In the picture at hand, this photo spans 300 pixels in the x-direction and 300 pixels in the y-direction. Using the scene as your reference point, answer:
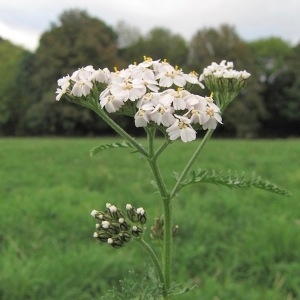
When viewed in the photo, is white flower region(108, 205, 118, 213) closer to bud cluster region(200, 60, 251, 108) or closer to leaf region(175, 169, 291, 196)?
leaf region(175, 169, 291, 196)

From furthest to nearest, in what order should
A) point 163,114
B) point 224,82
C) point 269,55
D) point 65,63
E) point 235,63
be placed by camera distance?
point 269,55
point 235,63
point 65,63
point 224,82
point 163,114

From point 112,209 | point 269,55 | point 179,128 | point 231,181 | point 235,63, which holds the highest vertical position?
point 269,55

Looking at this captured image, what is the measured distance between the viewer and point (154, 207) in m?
8.62

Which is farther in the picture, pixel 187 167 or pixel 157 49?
pixel 157 49

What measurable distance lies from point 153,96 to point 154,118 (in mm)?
93

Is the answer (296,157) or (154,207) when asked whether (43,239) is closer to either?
(154,207)

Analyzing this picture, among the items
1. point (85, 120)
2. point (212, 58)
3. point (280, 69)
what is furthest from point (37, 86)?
→ point (280, 69)

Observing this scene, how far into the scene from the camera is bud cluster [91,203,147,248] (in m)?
1.95

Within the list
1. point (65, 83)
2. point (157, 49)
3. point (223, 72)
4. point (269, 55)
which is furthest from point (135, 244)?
point (269, 55)

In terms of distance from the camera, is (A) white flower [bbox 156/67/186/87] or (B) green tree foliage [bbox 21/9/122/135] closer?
(A) white flower [bbox 156/67/186/87]

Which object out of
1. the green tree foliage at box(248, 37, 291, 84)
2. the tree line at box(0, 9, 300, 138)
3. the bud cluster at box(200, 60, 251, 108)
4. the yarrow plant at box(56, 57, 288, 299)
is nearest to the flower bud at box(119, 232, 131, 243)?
the yarrow plant at box(56, 57, 288, 299)

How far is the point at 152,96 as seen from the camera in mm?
1785

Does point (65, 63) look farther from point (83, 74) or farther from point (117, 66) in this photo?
point (83, 74)

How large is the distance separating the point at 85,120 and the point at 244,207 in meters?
44.4
